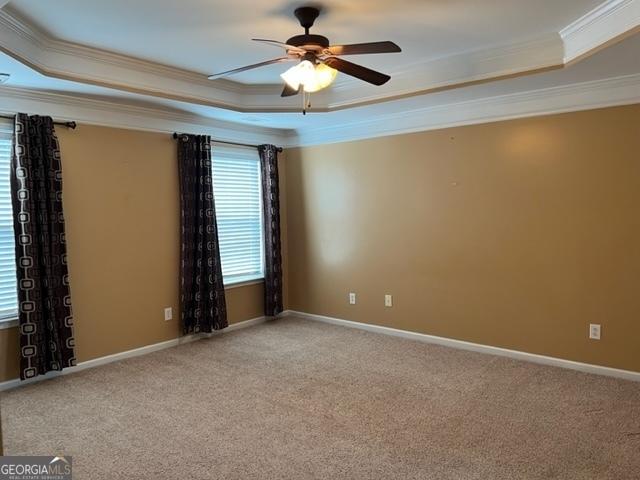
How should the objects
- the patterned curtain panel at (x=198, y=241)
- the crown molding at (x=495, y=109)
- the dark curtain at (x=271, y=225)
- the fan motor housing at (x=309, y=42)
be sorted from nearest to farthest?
the fan motor housing at (x=309, y=42) < the crown molding at (x=495, y=109) < the patterned curtain panel at (x=198, y=241) < the dark curtain at (x=271, y=225)

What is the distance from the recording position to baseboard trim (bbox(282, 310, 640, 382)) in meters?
3.77

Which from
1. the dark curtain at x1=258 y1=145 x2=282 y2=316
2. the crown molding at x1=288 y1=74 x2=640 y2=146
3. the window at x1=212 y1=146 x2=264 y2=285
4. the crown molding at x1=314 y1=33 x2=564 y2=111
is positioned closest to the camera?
the crown molding at x1=314 y1=33 x2=564 y2=111

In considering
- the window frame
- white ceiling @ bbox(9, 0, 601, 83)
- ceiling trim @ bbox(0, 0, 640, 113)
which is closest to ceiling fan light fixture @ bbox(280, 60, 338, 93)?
white ceiling @ bbox(9, 0, 601, 83)

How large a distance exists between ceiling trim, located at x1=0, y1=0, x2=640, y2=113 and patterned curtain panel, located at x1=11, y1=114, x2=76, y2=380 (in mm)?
692

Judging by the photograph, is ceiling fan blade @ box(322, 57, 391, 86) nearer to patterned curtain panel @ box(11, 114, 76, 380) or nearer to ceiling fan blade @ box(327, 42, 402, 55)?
ceiling fan blade @ box(327, 42, 402, 55)

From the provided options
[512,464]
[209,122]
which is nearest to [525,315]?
[512,464]

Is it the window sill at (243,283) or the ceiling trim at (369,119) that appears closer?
the ceiling trim at (369,119)

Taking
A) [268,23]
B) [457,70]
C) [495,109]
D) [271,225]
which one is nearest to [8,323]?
[271,225]

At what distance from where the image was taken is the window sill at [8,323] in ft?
12.1

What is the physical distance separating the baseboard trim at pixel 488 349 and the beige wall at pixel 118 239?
186 cm

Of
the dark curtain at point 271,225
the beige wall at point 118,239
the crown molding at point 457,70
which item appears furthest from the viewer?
the dark curtain at point 271,225

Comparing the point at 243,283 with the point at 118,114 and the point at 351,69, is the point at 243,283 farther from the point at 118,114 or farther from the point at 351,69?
the point at 351,69

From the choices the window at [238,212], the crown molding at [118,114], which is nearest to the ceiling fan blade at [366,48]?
the crown molding at [118,114]

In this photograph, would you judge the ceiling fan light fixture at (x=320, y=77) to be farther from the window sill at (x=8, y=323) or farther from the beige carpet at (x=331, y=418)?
the window sill at (x=8, y=323)
